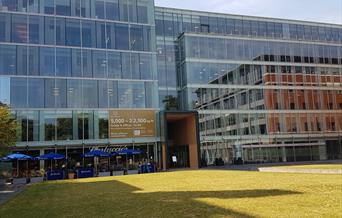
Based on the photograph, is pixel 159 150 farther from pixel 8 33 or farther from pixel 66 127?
pixel 8 33

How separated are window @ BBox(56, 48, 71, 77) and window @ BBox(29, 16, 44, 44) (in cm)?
248

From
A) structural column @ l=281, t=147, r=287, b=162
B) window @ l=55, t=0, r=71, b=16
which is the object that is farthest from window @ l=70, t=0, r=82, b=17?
structural column @ l=281, t=147, r=287, b=162

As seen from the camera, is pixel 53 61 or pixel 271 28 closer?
pixel 53 61

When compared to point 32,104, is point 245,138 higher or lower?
lower

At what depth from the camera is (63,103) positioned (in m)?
45.1

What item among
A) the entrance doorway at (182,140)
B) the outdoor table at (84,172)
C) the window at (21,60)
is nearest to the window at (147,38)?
the entrance doorway at (182,140)

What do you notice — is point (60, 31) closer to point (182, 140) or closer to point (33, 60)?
point (33, 60)

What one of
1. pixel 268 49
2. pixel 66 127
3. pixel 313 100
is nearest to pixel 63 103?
pixel 66 127

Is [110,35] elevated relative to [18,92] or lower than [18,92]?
elevated

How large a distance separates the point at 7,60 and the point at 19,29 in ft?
13.6

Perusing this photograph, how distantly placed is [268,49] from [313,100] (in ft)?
35.7

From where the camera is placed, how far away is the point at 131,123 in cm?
4725

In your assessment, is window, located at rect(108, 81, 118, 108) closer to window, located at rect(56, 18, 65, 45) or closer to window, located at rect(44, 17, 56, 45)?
window, located at rect(56, 18, 65, 45)

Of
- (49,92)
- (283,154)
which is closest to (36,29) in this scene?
(49,92)
